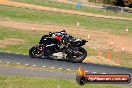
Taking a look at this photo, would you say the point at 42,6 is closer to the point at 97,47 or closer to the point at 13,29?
the point at 13,29

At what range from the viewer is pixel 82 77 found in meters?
18.4

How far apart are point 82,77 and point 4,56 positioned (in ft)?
34.3

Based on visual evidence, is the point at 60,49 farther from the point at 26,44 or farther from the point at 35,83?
the point at 26,44

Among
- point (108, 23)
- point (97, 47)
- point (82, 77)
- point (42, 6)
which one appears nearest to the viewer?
point (82, 77)

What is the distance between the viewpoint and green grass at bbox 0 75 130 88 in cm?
2081

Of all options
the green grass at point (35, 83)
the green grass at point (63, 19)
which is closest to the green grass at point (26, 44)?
the green grass at point (35, 83)

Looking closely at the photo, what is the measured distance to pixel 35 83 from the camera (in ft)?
70.1

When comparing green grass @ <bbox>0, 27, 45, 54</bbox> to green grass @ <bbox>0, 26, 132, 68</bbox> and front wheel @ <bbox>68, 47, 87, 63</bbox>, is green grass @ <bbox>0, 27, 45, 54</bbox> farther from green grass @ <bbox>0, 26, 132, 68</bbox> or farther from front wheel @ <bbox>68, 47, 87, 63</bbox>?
front wheel @ <bbox>68, 47, 87, 63</bbox>

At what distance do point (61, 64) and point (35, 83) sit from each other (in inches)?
214

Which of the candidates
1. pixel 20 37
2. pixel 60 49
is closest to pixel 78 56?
pixel 60 49

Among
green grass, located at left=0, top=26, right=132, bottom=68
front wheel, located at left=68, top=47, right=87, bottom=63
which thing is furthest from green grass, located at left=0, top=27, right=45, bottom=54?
front wheel, located at left=68, top=47, right=87, bottom=63

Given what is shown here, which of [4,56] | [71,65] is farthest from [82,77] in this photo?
[4,56]

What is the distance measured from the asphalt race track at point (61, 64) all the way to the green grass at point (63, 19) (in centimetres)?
2147

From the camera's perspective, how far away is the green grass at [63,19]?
4988cm
